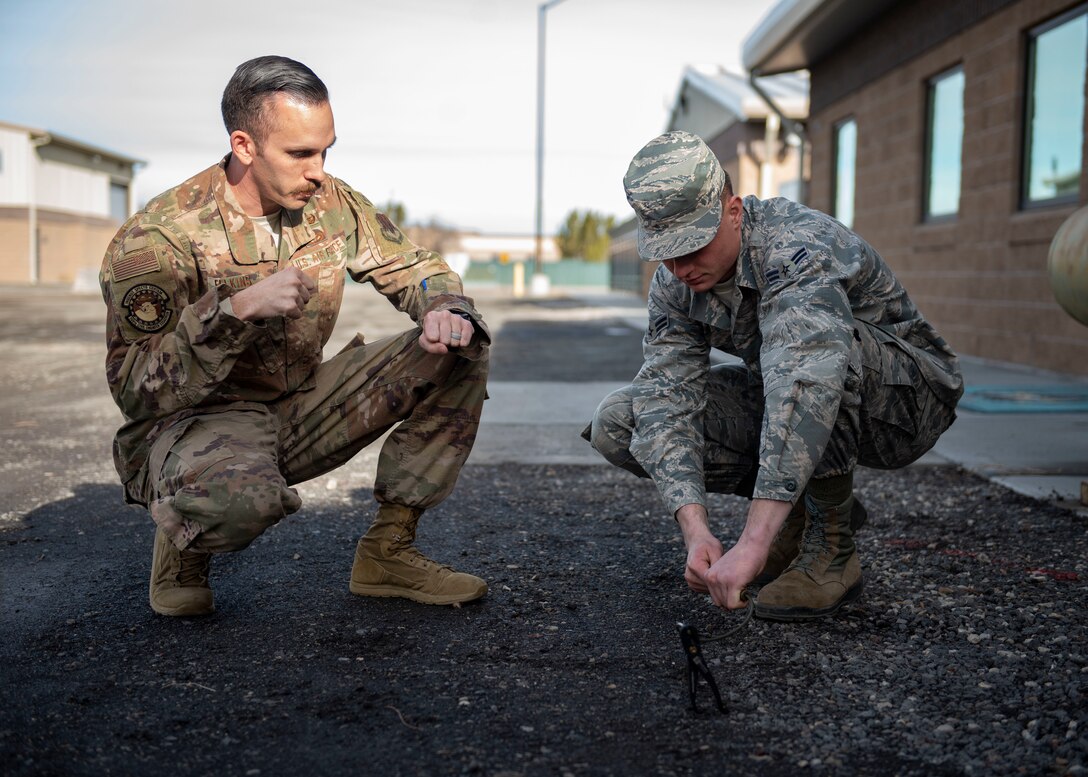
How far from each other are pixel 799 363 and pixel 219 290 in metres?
1.48

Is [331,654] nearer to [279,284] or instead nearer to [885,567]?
[279,284]

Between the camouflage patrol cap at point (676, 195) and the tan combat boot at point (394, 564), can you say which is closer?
the camouflage patrol cap at point (676, 195)

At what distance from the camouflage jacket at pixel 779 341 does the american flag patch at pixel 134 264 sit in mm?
1250

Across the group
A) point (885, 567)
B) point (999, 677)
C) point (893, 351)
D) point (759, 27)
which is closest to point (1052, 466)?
point (885, 567)

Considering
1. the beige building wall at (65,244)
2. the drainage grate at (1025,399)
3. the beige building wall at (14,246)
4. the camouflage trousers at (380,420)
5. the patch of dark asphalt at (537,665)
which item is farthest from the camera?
the beige building wall at (65,244)

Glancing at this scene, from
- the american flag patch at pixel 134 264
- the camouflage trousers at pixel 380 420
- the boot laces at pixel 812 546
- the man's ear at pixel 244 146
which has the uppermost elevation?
the man's ear at pixel 244 146

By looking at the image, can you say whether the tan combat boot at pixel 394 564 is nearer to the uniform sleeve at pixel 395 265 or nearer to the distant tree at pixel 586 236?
the uniform sleeve at pixel 395 265

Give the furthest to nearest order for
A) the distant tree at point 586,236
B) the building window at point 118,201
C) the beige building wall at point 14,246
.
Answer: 1. the distant tree at point 586,236
2. the building window at point 118,201
3. the beige building wall at point 14,246

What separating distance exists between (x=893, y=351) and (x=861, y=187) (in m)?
9.05

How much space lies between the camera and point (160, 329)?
248 centimetres

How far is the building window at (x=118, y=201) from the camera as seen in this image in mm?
45875

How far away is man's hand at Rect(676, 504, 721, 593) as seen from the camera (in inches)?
80.8

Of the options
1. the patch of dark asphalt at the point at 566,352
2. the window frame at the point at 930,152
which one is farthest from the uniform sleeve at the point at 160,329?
the window frame at the point at 930,152

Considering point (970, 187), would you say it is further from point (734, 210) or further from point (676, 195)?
point (676, 195)
